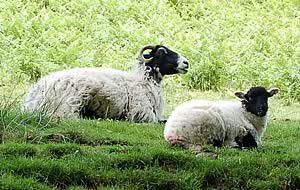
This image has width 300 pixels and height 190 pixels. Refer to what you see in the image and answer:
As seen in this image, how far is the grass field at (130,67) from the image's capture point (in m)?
7.91

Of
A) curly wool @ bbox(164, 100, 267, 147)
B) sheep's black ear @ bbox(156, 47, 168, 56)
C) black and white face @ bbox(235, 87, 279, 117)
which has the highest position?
sheep's black ear @ bbox(156, 47, 168, 56)

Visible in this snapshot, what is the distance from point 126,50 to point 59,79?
7215 millimetres

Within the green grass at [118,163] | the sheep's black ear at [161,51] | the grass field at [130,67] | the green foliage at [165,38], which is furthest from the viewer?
the green foliage at [165,38]

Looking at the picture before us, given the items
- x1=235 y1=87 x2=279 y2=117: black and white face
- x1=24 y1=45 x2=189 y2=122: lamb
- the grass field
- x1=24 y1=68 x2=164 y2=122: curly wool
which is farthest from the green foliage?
x1=235 y1=87 x2=279 y2=117: black and white face

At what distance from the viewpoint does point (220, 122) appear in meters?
9.80

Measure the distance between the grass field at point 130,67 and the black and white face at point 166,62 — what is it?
1.86 m

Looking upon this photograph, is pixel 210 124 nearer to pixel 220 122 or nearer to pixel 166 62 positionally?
pixel 220 122

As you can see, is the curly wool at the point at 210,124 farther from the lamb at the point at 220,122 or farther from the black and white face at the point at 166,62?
the black and white face at the point at 166,62

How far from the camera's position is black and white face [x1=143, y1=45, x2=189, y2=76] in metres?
13.9

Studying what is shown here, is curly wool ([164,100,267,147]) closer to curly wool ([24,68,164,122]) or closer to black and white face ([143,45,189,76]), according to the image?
curly wool ([24,68,164,122])

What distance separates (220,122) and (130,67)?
29.9 feet

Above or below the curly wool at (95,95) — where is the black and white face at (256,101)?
above

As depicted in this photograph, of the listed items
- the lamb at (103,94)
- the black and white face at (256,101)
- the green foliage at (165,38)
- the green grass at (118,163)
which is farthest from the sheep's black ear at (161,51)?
the green foliage at (165,38)

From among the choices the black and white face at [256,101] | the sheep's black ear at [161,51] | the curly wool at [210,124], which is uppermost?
the sheep's black ear at [161,51]
